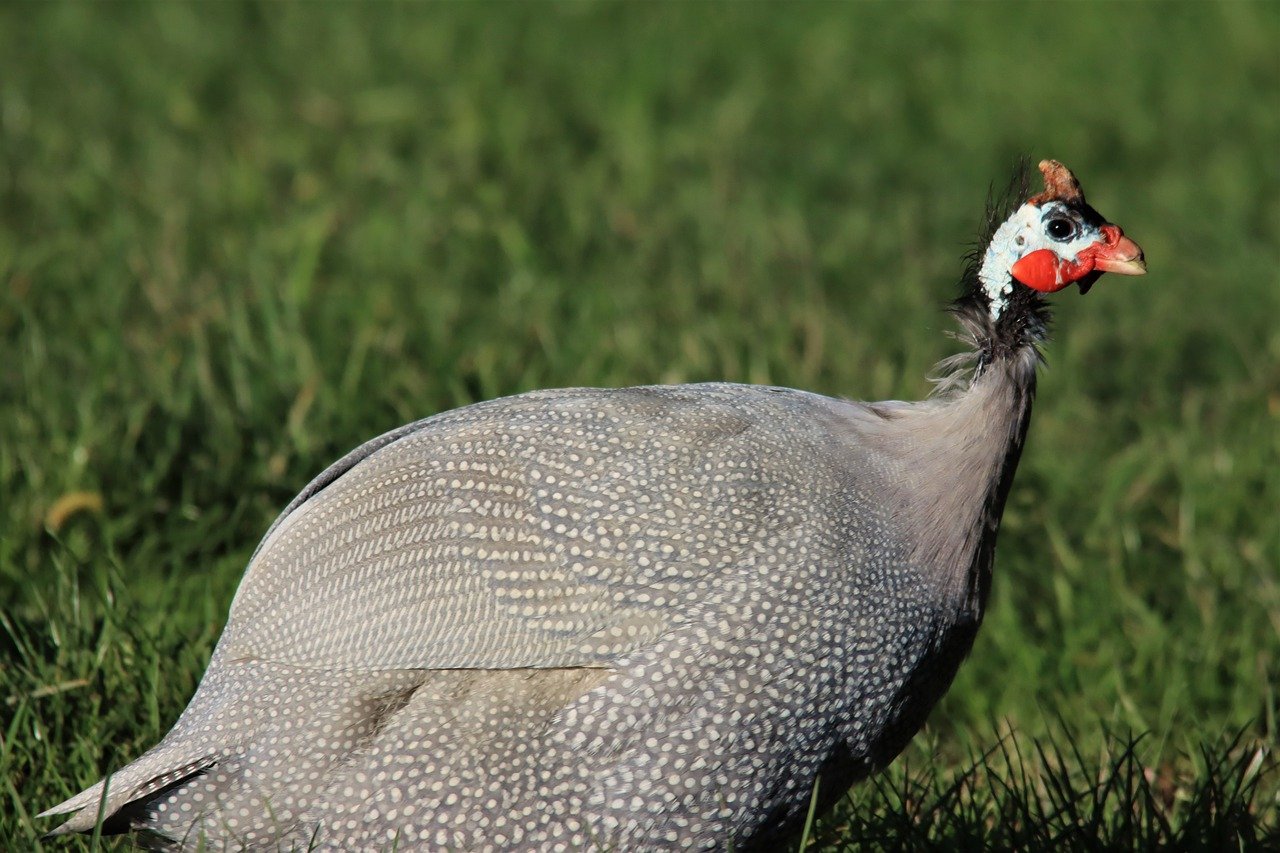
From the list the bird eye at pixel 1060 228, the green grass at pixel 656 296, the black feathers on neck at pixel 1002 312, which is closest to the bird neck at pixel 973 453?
the black feathers on neck at pixel 1002 312

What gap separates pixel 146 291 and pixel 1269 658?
308cm

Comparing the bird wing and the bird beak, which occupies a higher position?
the bird beak

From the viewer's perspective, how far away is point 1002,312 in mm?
2672

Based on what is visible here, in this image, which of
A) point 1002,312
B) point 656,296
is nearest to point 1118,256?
point 1002,312

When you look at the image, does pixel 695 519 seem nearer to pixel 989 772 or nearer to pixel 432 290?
pixel 989 772

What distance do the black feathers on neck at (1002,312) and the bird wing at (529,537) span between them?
35 cm

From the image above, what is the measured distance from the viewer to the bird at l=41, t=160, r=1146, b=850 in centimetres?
235

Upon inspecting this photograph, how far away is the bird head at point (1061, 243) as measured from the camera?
104 inches

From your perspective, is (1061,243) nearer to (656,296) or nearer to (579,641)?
(579,641)

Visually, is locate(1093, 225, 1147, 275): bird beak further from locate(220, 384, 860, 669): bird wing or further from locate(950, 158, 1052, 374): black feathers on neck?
locate(220, 384, 860, 669): bird wing

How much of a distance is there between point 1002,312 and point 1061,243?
15cm

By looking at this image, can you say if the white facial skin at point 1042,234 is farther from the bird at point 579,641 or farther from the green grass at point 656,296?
the green grass at point 656,296

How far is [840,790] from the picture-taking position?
2531 millimetres

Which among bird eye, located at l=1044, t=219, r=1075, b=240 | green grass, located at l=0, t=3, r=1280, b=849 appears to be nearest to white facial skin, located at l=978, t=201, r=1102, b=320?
bird eye, located at l=1044, t=219, r=1075, b=240
